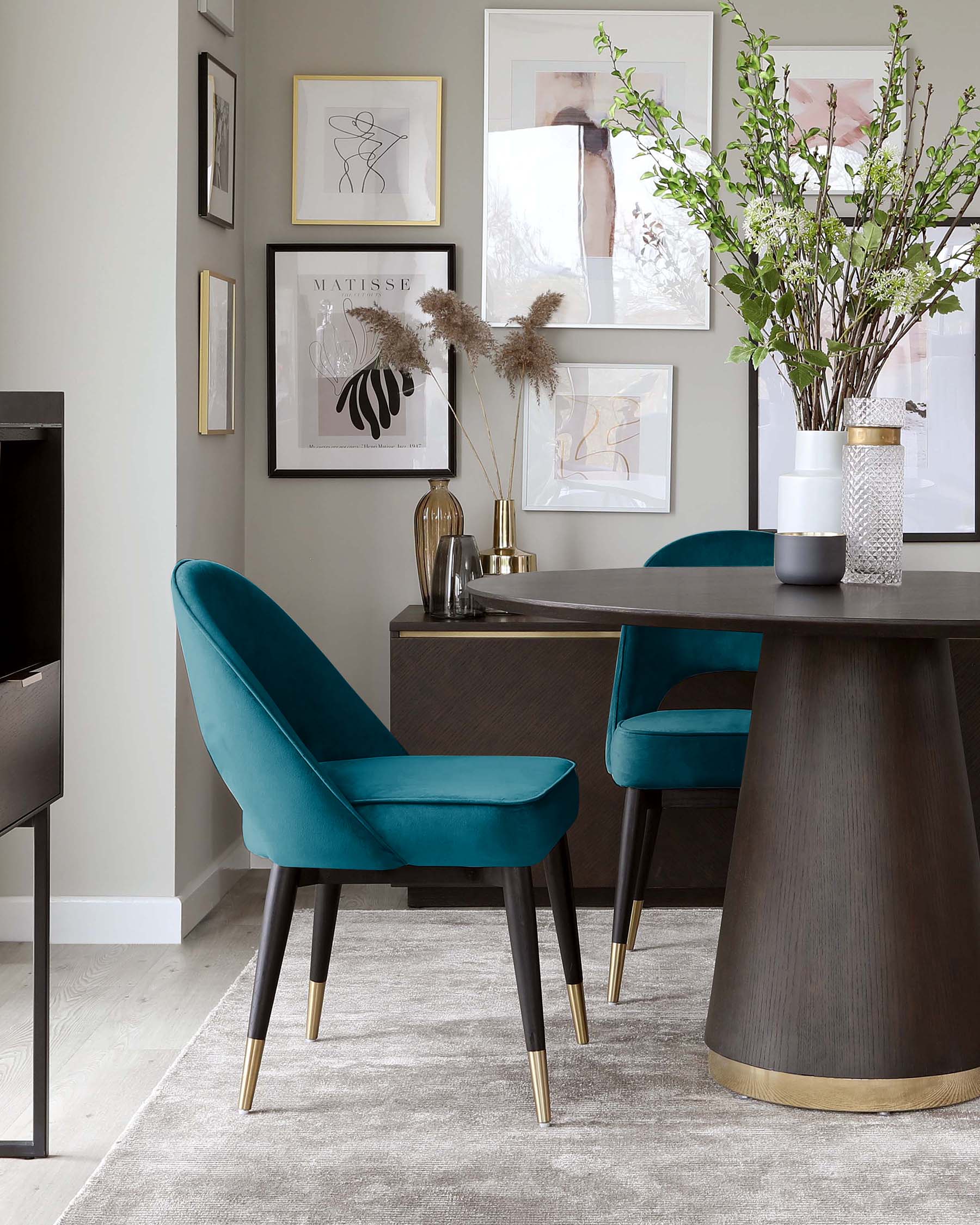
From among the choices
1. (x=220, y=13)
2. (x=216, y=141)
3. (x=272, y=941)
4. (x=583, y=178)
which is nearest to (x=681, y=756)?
(x=272, y=941)

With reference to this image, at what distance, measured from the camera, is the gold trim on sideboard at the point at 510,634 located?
128 inches

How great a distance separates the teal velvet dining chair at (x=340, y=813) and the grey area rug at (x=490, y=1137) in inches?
4.5

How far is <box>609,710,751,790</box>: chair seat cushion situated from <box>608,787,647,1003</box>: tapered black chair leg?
0.05 m

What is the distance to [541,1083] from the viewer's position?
2041mm

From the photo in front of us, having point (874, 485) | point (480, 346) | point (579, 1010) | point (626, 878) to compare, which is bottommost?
point (579, 1010)

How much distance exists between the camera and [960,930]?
2068 mm

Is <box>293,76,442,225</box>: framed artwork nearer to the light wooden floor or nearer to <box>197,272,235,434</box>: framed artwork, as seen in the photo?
<box>197,272,235,434</box>: framed artwork

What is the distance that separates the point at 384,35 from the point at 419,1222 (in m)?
3.04

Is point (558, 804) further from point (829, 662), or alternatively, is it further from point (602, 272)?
point (602, 272)

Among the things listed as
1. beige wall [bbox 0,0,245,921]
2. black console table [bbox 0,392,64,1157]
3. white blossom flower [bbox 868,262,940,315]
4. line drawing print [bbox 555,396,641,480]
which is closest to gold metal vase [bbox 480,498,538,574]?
line drawing print [bbox 555,396,641,480]

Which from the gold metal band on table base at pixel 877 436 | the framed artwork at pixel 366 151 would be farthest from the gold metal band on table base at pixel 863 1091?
the framed artwork at pixel 366 151

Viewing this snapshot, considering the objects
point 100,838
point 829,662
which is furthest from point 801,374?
point 100,838

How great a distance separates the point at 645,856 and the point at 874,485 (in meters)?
0.98

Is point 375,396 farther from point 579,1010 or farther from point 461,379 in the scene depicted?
point 579,1010
